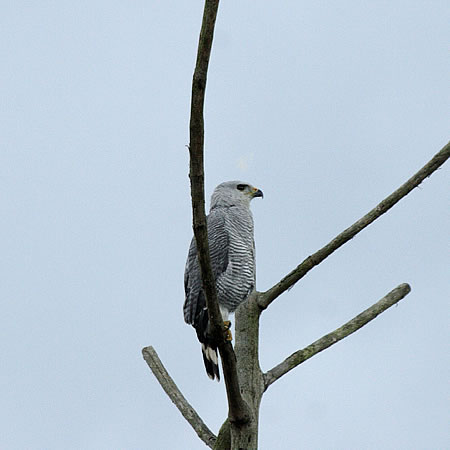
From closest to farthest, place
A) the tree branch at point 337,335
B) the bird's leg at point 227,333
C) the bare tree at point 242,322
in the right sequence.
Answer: the bare tree at point 242,322 < the bird's leg at point 227,333 < the tree branch at point 337,335

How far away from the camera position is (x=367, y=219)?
488 centimetres

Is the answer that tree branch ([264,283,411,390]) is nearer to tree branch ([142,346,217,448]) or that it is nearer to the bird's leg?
the bird's leg

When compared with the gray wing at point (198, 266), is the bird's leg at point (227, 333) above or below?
below

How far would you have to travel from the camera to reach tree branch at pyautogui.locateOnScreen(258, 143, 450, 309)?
4691 millimetres

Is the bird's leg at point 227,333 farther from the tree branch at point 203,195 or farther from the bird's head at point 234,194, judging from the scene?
the bird's head at point 234,194

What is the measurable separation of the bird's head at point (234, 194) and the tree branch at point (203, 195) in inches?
111

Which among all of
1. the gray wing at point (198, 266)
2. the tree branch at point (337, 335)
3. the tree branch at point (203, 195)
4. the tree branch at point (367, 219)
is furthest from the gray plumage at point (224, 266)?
the tree branch at point (203, 195)

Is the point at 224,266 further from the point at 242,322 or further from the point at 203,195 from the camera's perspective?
the point at 203,195

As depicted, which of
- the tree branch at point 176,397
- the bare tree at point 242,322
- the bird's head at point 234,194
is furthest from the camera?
the bird's head at point 234,194

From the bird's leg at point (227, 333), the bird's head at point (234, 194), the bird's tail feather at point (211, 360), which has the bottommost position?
the bird's leg at point (227, 333)

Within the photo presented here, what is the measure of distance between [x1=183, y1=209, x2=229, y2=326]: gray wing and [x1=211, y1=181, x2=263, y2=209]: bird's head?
238 millimetres

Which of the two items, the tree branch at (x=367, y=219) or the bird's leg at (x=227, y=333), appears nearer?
the bird's leg at (x=227, y=333)

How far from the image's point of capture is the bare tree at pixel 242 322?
3643mm

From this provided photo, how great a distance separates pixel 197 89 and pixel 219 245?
3196mm
